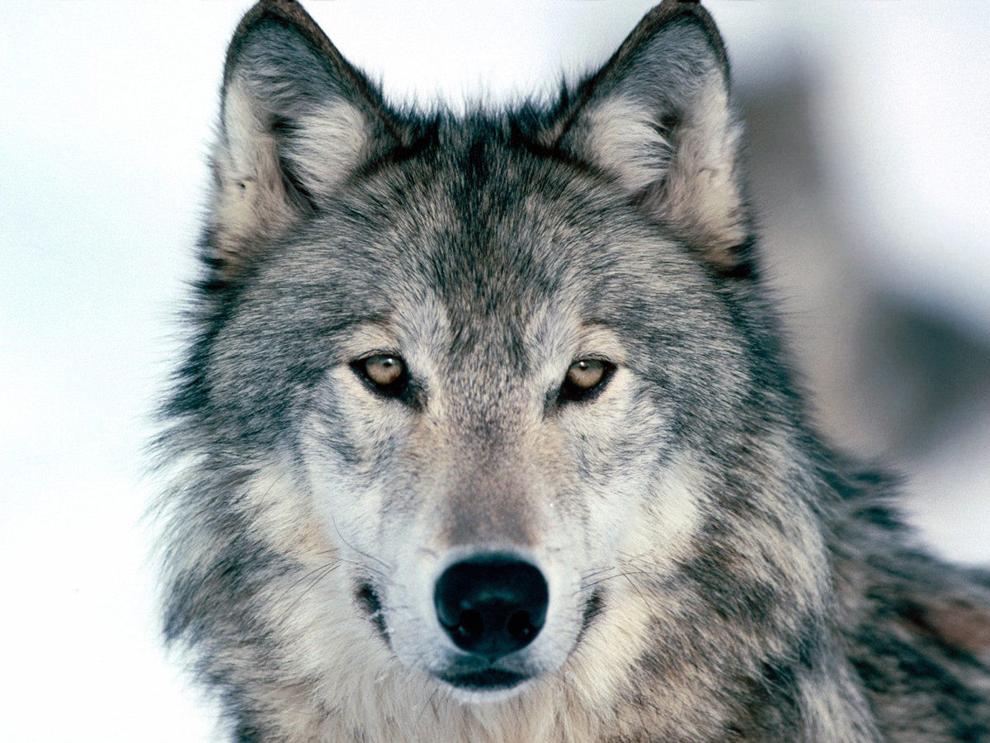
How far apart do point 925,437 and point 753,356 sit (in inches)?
232

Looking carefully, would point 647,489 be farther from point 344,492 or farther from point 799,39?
point 799,39

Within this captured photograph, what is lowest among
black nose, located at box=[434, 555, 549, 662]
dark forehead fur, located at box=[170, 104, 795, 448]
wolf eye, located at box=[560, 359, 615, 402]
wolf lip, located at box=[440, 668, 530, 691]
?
wolf lip, located at box=[440, 668, 530, 691]

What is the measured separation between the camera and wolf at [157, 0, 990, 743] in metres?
2.63

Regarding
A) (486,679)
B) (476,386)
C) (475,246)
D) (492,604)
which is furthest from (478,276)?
(486,679)

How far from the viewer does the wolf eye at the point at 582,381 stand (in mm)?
2680

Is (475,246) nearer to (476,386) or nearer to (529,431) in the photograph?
(476,386)

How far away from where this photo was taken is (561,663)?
239 centimetres

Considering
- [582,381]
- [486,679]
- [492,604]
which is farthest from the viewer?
[582,381]

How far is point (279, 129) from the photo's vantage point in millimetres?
3064

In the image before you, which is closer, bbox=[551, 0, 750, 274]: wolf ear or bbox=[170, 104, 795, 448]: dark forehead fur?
bbox=[170, 104, 795, 448]: dark forehead fur

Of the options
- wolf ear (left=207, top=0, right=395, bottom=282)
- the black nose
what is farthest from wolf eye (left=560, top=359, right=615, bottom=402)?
wolf ear (left=207, top=0, right=395, bottom=282)

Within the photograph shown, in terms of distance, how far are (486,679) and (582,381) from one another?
0.74 metres

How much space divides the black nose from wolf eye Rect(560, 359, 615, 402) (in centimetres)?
54

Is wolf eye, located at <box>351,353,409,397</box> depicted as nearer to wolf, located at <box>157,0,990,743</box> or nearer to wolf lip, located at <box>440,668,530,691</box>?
wolf, located at <box>157,0,990,743</box>
